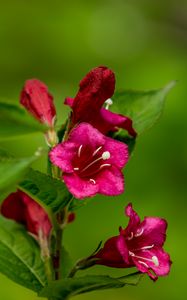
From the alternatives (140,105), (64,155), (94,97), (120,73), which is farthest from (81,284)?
(120,73)

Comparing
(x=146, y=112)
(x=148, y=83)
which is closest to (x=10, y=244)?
(x=146, y=112)

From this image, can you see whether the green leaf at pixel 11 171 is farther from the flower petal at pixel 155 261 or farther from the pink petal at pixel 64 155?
the flower petal at pixel 155 261

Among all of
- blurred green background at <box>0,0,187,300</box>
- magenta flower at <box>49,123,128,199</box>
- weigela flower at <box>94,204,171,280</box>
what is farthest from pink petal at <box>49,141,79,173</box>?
blurred green background at <box>0,0,187,300</box>

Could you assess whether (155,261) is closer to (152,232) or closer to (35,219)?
(152,232)

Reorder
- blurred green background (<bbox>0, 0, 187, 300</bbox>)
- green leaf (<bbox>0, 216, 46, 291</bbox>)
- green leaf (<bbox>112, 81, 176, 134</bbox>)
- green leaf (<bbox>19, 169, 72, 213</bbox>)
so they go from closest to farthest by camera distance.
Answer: green leaf (<bbox>19, 169, 72, 213</bbox>)
green leaf (<bbox>0, 216, 46, 291</bbox>)
green leaf (<bbox>112, 81, 176, 134</bbox>)
blurred green background (<bbox>0, 0, 187, 300</bbox>)

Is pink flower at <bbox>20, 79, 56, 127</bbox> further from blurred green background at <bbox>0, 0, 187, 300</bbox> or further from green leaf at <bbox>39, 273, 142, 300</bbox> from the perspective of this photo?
blurred green background at <bbox>0, 0, 187, 300</bbox>

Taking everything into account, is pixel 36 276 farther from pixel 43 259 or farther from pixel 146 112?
pixel 146 112
